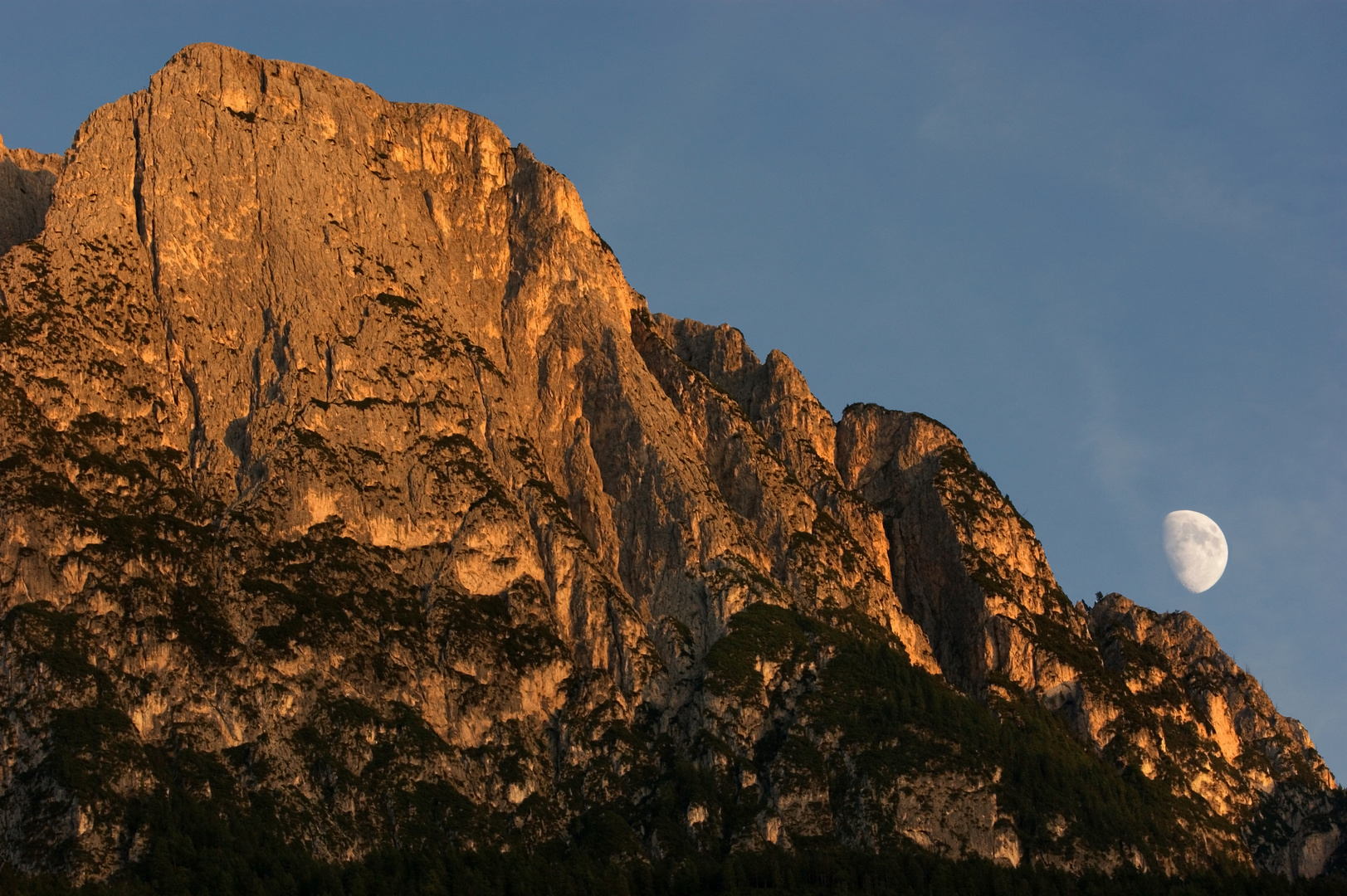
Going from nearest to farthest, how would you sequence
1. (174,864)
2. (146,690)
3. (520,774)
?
1. (174,864)
2. (146,690)
3. (520,774)

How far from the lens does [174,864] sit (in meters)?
173

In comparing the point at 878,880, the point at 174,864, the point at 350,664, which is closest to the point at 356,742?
the point at 350,664

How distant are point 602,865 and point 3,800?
5221cm

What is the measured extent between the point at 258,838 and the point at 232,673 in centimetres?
1770

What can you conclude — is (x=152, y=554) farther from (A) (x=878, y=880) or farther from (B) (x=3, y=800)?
(A) (x=878, y=880)

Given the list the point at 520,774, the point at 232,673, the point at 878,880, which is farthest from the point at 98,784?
the point at 878,880

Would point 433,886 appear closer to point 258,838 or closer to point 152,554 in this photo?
point 258,838

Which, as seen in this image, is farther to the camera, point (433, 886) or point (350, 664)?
point (350, 664)

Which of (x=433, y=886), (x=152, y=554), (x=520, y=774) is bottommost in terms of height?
(x=433, y=886)

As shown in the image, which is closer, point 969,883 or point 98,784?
point 98,784

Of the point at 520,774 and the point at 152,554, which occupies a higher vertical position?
the point at 152,554

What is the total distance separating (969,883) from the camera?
19838 cm

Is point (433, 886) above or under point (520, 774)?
under

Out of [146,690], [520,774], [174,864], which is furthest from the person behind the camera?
[520,774]
